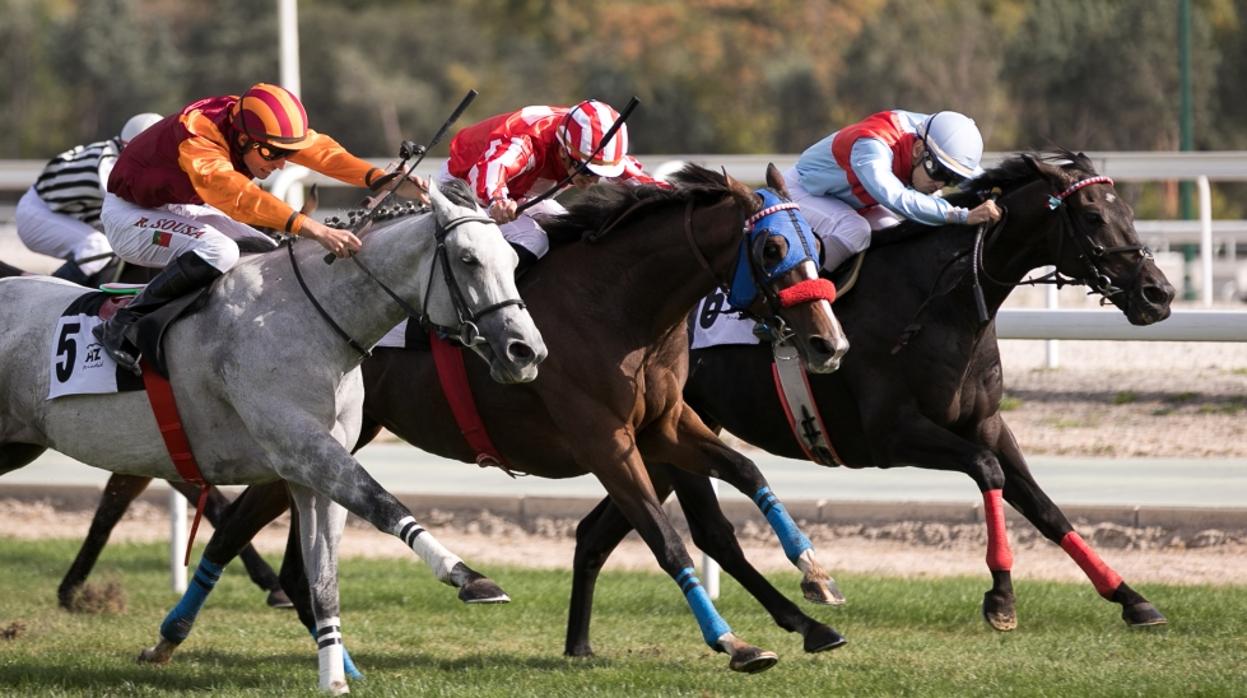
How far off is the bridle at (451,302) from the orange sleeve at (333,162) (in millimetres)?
495

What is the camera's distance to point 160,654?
7148mm

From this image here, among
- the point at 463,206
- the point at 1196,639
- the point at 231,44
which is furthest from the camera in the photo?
the point at 231,44

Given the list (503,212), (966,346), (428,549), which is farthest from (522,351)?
(966,346)

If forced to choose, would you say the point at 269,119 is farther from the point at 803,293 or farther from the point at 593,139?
the point at 803,293

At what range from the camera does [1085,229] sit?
7.23m

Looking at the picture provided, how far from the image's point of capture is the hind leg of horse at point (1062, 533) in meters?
7.17

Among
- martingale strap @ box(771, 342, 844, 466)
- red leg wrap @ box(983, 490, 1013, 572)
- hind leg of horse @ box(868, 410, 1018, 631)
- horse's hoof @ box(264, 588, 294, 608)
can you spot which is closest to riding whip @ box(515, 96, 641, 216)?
martingale strap @ box(771, 342, 844, 466)

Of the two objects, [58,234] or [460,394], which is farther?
[58,234]

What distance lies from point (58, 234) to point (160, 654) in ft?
9.24

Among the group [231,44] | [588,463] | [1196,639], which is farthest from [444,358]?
[231,44]

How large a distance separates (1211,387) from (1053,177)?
4340mm

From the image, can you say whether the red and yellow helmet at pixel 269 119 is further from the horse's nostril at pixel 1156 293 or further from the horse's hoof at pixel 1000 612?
the horse's nostril at pixel 1156 293

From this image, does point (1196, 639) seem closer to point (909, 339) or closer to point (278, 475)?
point (909, 339)

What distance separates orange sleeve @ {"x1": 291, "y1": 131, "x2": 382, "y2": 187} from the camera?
21.5ft
